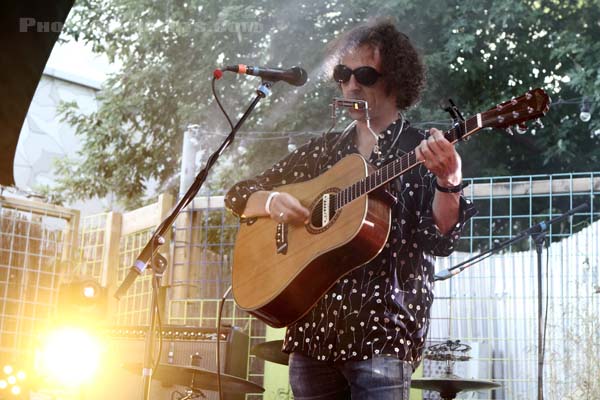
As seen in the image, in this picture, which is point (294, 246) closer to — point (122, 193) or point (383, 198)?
point (383, 198)

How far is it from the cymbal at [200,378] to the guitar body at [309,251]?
0.88 m

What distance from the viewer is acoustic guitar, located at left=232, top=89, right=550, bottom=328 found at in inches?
77.7

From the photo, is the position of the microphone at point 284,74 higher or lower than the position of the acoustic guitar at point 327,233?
higher

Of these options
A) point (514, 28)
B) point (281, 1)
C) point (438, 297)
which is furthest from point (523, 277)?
point (281, 1)

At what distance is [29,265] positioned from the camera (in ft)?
19.6

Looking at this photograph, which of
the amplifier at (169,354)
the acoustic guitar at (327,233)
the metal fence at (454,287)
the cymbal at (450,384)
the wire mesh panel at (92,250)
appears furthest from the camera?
the wire mesh panel at (92,250)

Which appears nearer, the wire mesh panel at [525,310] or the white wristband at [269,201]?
the white wristband at [269,201]

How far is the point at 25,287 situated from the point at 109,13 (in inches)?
281

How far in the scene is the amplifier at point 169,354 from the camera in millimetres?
4168

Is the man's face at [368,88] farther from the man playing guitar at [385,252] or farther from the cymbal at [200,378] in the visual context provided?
the cymbal at [200,378]

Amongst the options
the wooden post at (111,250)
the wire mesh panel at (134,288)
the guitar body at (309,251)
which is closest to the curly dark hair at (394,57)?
the guitar body at (309,251)

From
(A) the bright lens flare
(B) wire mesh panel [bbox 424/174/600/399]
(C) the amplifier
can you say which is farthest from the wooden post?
(B) wire mesh panel [bbox 424/174/600/399]

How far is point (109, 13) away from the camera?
1205 centimetres

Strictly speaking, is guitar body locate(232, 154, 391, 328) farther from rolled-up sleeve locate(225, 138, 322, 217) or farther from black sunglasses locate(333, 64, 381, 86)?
black sunglasses locate(333, 64, 381, 86)
